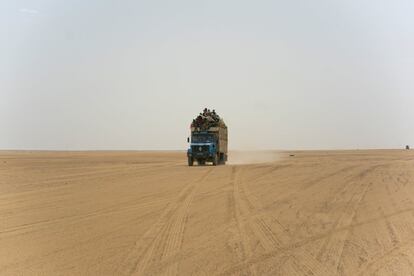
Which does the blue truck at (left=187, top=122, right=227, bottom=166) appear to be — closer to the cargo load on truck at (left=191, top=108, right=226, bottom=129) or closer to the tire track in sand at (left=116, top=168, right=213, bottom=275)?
the cargo load on truck at (left=191, top=108, right=226, bottom=129)

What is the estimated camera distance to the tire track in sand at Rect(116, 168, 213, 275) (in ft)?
27.2

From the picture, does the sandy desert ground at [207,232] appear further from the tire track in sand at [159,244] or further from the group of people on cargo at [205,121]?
the group of people on cargo at [205,121]

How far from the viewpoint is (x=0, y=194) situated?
19734 mm

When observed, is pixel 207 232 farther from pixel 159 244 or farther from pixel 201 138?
pixel 201 138

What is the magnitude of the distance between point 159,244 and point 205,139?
3397 cm

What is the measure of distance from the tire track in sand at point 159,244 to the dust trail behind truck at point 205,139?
2851 cm

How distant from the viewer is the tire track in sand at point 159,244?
8.30m

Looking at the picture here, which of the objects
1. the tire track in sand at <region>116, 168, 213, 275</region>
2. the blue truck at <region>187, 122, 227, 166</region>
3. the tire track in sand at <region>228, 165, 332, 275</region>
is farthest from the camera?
the blue truck at <region>187, 122, 227, 166</region>

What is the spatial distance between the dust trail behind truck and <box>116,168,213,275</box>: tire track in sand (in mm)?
28512

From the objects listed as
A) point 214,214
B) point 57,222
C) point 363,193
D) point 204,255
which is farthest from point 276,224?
point 363,193

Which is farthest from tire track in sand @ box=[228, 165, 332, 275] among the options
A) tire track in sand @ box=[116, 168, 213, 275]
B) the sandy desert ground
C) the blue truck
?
the blue truck

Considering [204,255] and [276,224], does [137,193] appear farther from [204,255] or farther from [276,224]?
[204,255]

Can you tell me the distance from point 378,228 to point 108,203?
26.6 ft

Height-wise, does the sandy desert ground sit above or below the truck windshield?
below
